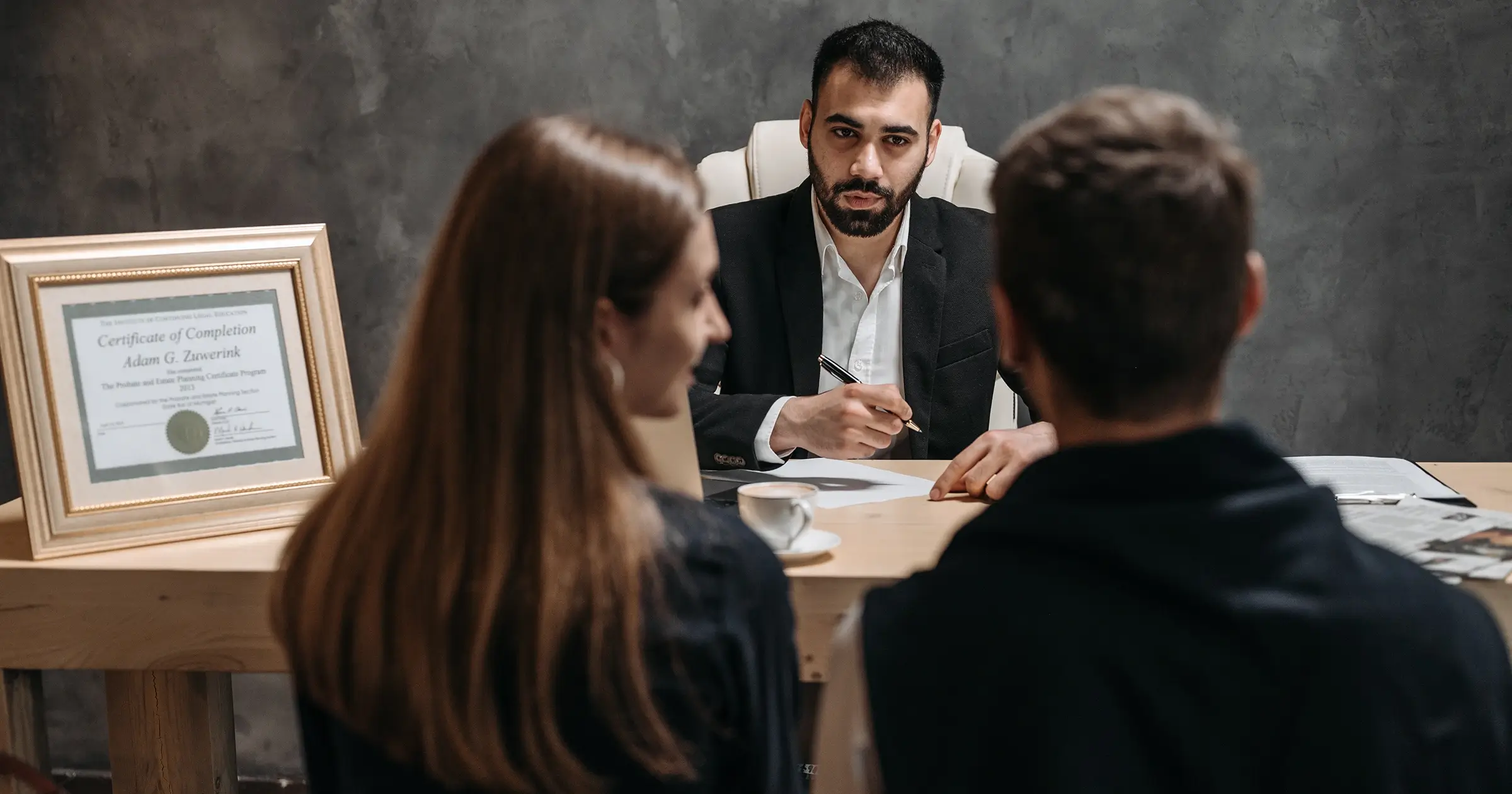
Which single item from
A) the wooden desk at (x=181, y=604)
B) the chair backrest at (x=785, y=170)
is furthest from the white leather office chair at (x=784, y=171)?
the wooden desk at (x=181, y=604)

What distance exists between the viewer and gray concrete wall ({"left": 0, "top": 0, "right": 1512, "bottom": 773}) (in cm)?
264

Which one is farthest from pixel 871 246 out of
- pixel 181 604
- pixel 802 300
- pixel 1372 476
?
pixel 181 604

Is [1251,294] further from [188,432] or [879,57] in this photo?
[879,57]

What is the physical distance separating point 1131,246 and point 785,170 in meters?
1.84

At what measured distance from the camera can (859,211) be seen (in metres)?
2.29

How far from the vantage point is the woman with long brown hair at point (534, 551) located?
76cm

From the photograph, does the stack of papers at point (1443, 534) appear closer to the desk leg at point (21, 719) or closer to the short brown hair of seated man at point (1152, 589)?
the short brown hair of seated man at point (1152, 589)

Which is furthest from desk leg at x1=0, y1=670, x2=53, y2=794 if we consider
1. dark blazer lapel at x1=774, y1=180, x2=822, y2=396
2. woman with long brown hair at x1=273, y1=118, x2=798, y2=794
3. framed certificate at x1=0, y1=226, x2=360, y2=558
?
dark blazer lapel at x1=774, y1=180, x2=822, y2=396

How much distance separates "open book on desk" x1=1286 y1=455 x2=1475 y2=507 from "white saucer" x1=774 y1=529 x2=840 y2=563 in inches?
22.4

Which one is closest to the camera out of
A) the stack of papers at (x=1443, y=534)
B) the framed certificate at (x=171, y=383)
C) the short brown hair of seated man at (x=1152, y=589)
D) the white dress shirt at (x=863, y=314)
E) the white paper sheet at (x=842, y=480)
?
the short brown hair of seated man at (x=1152, y=589)

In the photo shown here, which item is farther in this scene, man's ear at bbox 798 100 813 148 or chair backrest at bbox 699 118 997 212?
chair backrest at bbox 699 118 997 212

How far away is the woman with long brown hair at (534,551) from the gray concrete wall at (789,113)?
1999mm
